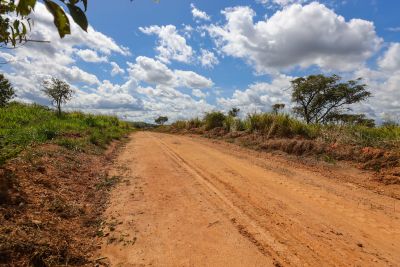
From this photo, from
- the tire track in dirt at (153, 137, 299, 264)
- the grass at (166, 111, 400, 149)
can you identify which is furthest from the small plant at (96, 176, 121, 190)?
the grass at (166, 111, 400, 149)

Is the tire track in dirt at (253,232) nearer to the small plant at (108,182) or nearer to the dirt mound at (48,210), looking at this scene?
the dirt mound at (48,210)

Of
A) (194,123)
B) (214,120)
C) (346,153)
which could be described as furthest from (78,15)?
(194,123)

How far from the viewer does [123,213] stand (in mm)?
4887

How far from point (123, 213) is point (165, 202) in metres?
0.79

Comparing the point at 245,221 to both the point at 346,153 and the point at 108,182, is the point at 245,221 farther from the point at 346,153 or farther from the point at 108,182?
the point at 346,153

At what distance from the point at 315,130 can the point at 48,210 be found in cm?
1056

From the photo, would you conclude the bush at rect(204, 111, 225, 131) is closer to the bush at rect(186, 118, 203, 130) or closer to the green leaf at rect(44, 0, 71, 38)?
the bush at rect(186, 118, 203, 130)

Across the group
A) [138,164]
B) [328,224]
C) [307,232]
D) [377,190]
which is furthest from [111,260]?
[377,190]

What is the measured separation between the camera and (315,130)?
1257cm

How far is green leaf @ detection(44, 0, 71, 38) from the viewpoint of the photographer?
0.98 m

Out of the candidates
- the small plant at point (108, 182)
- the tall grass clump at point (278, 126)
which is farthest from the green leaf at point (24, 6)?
the tall grass clump at point (278, 126)

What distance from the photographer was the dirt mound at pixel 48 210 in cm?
324

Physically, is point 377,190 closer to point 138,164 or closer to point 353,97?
point 138,164

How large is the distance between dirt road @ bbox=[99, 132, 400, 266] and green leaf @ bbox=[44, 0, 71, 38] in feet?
9.73
